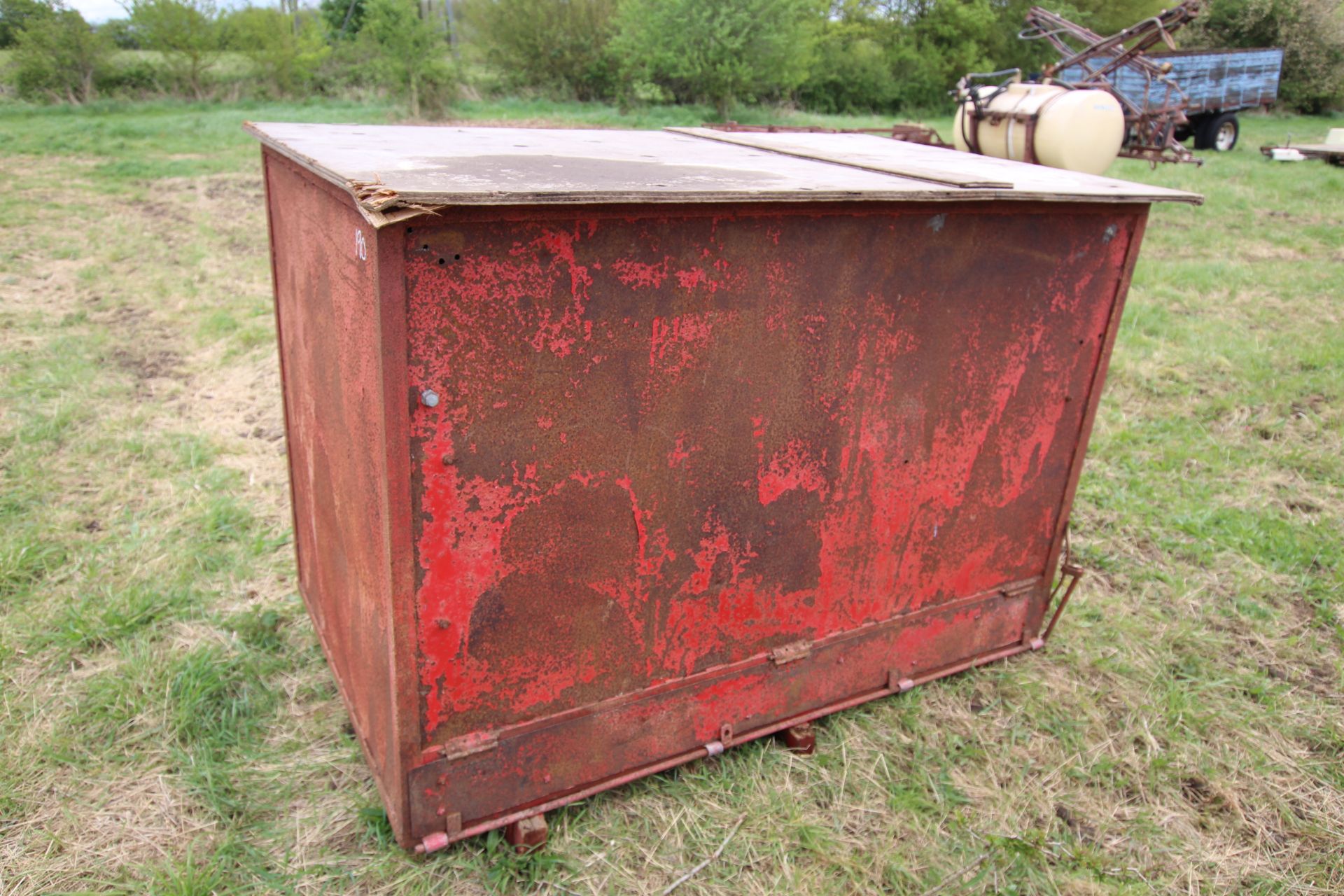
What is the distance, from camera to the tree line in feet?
64.4

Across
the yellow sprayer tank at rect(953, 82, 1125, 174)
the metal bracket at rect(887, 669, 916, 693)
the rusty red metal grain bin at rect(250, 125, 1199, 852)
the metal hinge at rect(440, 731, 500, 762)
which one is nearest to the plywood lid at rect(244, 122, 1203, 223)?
the rusty red metal grain bin at rect(250, 125, 1199, 852)

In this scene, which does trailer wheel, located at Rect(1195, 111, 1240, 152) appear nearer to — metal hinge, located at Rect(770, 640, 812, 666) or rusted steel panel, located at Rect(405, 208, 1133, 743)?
rusted steel panel, located at Rect(405, 208, 1133, 743)

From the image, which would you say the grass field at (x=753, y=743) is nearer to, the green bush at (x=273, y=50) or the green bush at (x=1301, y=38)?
the green bush at (x=273, y=50)

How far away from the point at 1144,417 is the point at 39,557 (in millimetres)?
5513

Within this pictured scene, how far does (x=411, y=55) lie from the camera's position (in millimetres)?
18891

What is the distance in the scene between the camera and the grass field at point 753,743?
2.35 meters

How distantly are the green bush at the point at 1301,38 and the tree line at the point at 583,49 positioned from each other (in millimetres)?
41

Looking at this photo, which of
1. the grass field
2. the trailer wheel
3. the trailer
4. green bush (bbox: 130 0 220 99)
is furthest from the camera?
green bush (bbox: 130 0 220 99)

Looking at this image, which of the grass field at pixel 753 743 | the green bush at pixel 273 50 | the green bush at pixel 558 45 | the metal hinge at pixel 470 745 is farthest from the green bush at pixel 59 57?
the metal hinge at pixel 470 745

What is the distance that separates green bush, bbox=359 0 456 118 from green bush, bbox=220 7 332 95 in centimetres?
379

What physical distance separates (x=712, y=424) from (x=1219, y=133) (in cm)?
1997

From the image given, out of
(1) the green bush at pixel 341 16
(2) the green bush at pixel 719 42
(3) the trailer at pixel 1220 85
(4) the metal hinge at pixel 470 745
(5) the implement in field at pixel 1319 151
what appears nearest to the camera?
(4) the metal hinge at pixel 470 745

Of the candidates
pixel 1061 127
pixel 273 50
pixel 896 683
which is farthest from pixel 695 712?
pixel 273 50

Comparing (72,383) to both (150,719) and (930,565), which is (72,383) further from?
(930,565)
